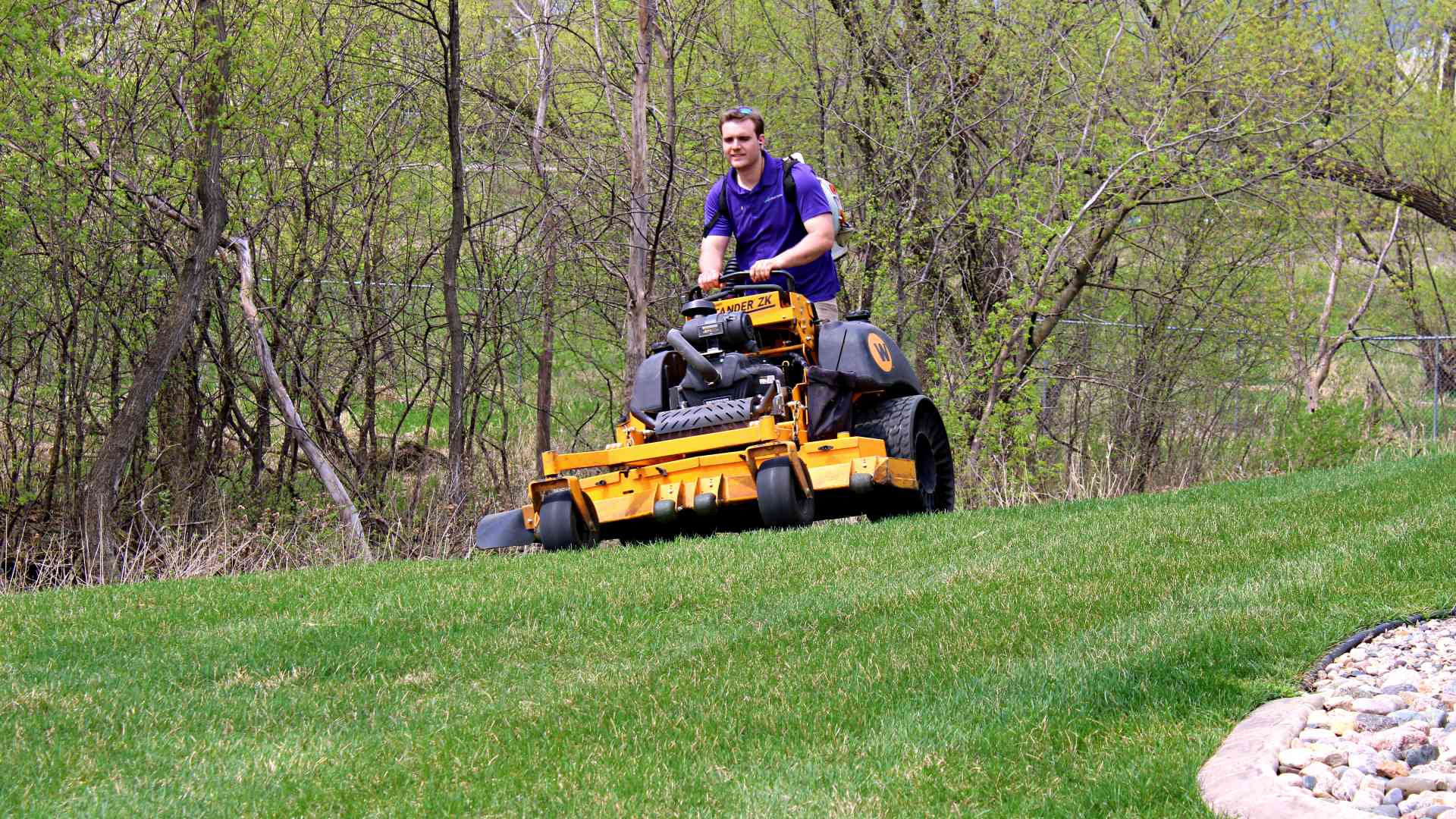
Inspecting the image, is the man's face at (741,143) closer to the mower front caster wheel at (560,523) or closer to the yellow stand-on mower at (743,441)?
the yellow stand-on mower at (743,441)

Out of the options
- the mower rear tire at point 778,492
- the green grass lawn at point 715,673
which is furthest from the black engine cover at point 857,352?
the green grass lawn at point 715,673

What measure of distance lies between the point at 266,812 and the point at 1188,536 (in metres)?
4.87

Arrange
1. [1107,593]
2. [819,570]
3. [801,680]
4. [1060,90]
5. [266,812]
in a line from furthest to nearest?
1. [1060,90]
2. [819,570]
3. [1107,593]
4. [801,680]
5. [266,812]

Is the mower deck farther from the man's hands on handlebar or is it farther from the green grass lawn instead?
the man's hands on handlebar

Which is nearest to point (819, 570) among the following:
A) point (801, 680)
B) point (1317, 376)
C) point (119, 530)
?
point (801, 680)

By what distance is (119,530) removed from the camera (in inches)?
479

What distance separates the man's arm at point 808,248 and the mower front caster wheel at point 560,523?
1.73 meters

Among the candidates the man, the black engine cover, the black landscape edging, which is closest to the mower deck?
the black engine cover

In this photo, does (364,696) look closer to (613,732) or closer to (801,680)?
(613,732)

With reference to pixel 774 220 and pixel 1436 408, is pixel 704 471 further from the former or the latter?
pixel 1436 408

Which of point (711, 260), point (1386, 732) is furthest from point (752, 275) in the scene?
point (1386, 732)

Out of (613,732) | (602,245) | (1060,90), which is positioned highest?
(1060,90)

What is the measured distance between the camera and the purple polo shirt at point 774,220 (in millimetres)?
9055

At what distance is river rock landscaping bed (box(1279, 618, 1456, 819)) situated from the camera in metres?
3.36
